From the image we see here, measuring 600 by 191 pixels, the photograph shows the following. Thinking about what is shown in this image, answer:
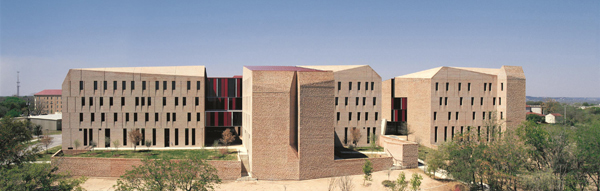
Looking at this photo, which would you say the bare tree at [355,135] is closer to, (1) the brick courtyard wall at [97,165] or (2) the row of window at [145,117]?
(2) the row of window at [145,117]

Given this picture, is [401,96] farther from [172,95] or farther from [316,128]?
[172,95]

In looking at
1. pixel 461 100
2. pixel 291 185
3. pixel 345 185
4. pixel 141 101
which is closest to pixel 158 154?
pixel 141 101

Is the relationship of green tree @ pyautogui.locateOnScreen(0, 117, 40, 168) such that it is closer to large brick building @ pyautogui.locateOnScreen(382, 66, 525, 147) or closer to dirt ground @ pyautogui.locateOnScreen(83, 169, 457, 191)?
dirt ground @ pyautogui.locateOnScreen(83, 169, 457, 191)

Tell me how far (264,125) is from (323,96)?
6.29 m

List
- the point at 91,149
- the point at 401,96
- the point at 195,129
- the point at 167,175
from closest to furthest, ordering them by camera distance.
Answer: the point at 167,175
the point at 91,149
the point at 195,129
the point at 401,96

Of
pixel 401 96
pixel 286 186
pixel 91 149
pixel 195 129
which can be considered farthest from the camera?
pixel 401 96

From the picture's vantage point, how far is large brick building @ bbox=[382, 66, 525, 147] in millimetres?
48594

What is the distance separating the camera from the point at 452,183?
31016mm

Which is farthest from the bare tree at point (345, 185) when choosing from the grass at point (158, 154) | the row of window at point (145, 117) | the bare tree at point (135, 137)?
the bare tree at point (135, 137)

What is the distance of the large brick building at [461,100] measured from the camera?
48594mm

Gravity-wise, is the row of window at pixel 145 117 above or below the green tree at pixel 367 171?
above

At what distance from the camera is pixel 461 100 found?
163 ft

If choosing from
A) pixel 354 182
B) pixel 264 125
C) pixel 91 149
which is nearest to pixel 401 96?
pixel 354 182

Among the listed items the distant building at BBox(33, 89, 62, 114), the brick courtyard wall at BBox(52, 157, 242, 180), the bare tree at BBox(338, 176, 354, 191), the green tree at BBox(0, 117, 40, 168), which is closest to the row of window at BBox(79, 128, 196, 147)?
the brick courtyard wall at BBox(52, 157, 242, 180)
